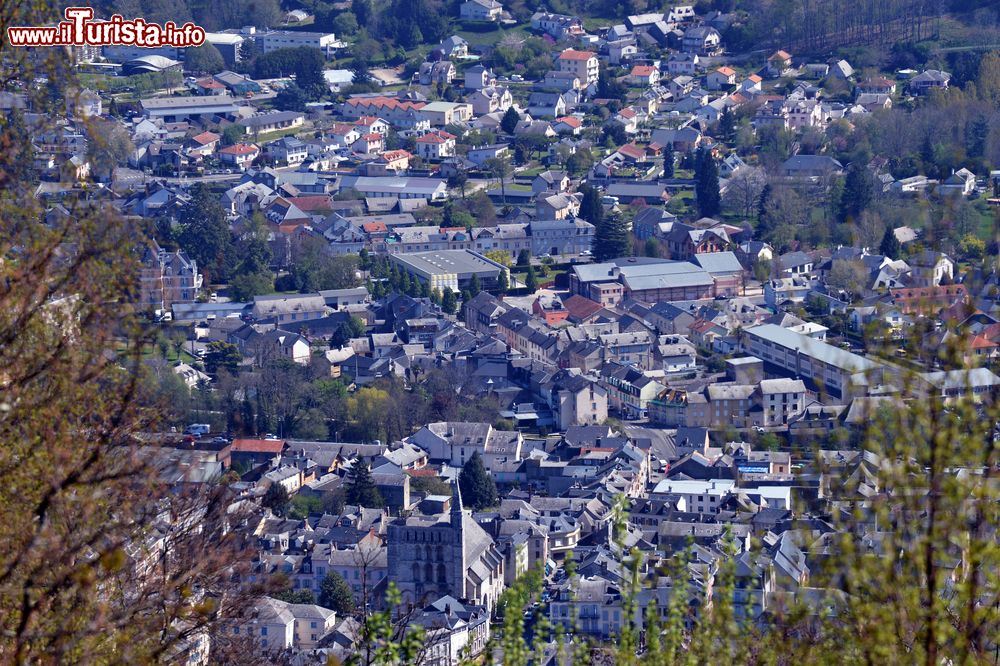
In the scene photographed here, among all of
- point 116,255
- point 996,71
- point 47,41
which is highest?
point 47,41

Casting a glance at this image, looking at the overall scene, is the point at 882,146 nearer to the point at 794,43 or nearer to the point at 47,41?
the point at 794,43

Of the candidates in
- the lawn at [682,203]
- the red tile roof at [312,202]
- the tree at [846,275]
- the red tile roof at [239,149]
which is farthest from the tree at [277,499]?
the red tile roof at [239,149]

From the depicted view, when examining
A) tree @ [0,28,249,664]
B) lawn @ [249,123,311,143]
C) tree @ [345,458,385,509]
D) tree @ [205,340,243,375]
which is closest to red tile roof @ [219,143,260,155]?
lawn @ [249,123,311,143]

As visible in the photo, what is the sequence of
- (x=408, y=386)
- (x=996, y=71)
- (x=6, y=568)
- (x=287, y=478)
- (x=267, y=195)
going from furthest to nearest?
(x=996, y=71) < (x=267, y=195) < (x=408, y=386) < (x=287, y=478) < (x=6, y=568)

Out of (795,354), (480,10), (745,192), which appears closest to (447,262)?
(745,192)

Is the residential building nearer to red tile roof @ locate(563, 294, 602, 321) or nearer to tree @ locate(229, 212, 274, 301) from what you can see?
tree @ locate(229, 212, 274, 301)

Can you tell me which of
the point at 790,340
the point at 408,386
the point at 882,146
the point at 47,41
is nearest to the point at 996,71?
the point at 882,146

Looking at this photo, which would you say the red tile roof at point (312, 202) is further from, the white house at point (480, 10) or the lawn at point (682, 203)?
the white house at point (480, 10)

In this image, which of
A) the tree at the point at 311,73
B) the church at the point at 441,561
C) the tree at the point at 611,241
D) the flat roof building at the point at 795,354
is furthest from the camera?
the tree at the point at 311,73
